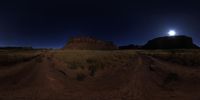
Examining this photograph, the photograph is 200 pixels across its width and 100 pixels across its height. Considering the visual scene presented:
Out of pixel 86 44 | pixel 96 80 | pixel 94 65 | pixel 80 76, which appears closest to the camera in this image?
pixel 96 80

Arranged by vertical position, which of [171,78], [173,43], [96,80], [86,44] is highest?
[173,43]

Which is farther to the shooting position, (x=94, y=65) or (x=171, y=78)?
(x=94, y=65)

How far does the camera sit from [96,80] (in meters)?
14.0

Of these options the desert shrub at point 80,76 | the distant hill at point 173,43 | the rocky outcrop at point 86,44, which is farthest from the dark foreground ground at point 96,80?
the distant hill at point 173,43

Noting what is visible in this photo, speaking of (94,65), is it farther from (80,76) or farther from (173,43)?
(173,43)

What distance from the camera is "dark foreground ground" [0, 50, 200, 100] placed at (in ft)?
35.0

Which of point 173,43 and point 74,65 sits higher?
point 173,43

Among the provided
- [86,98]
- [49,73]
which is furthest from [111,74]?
[86,98]

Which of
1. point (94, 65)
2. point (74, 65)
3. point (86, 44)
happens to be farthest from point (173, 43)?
point (74, 65)

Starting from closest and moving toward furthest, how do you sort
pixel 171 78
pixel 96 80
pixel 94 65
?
1. pixel 96 80
2. pixel 171 78
3. pixel 94 65

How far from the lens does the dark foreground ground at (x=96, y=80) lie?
10656 mm

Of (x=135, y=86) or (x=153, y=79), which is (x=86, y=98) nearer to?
(x=135, y=86)

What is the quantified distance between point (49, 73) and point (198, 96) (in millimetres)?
8925

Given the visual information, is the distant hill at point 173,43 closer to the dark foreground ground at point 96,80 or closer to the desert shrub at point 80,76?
the dark foreground ground at point 96,80
